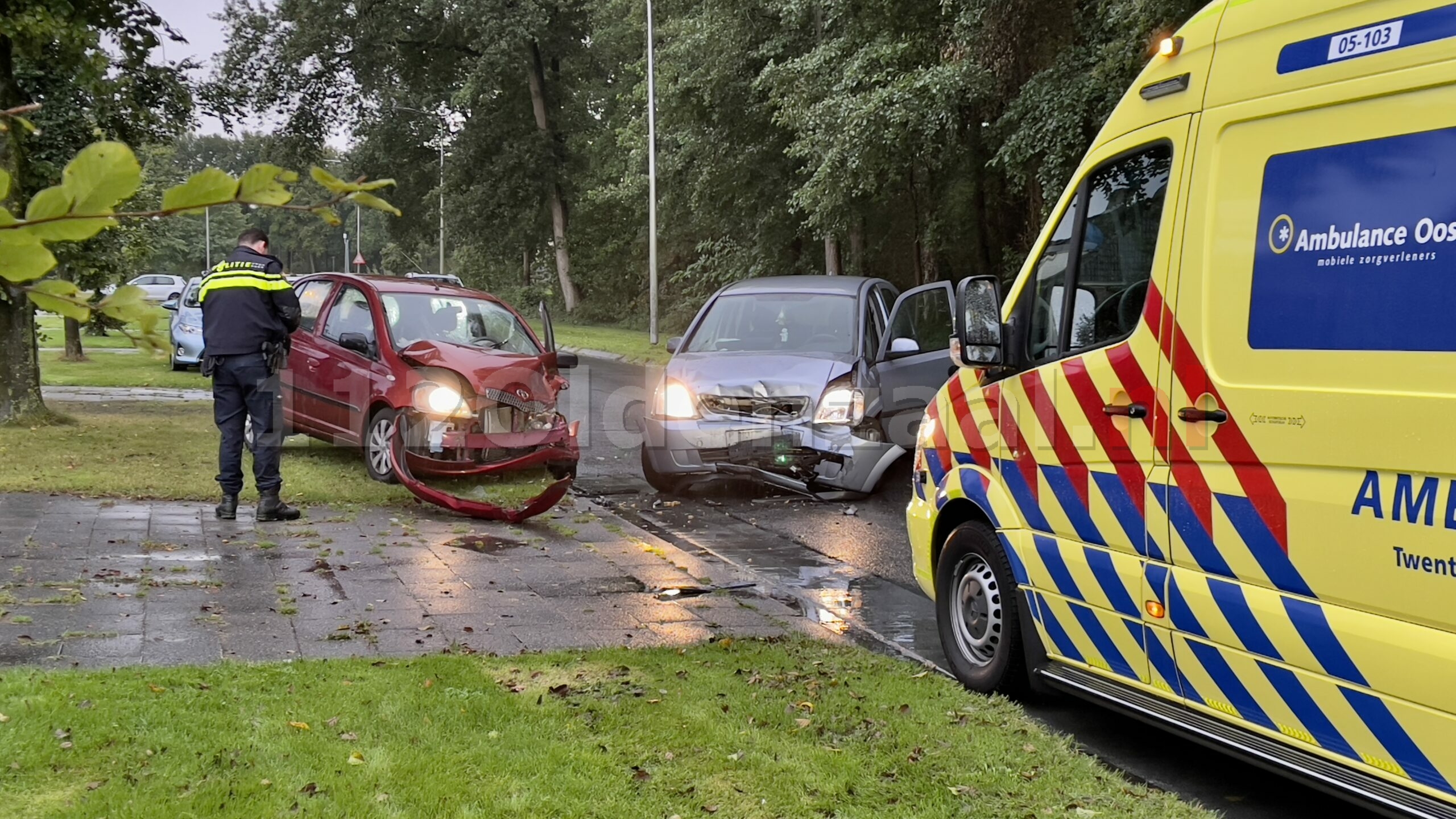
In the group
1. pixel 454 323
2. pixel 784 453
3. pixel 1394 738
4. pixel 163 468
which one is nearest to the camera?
pixel 1394 738

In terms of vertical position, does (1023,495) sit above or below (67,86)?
below

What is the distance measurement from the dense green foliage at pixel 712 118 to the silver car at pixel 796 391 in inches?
233

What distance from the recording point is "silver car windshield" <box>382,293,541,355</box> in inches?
441

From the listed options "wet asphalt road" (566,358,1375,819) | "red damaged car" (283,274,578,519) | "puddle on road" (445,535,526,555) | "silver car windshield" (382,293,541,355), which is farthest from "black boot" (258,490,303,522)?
"wet asphalt road" (566,358,1375,819)

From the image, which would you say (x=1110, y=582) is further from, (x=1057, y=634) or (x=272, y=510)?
(x=272, y=510)

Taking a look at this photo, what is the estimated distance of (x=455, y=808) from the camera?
3.93 metres

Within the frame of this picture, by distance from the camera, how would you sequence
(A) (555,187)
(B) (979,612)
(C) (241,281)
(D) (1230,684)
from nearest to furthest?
(D) (1230,684)
(B) (979,612)
(C) (241,281)
(A) (555,187)

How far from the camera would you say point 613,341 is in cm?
3744

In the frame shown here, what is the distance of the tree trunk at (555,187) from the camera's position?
48.5 metres

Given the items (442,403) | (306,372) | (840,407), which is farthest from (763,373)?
(306,372)

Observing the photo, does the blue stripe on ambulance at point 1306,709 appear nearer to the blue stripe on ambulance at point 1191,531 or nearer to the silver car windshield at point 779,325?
the blue stripe on ambulance at point 1191,531

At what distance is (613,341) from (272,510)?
2850cm

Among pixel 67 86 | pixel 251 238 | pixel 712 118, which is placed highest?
pixel 712 118

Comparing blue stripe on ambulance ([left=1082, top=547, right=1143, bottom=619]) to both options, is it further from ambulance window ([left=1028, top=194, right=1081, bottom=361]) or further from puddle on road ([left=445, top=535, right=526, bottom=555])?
puddle on road ([left=445, top=535, right=526, bottom=555])
